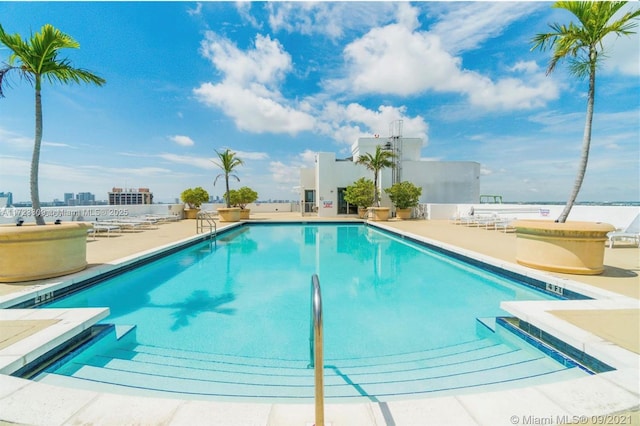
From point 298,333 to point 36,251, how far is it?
4571mm

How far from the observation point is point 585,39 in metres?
4.92

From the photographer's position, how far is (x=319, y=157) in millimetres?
19375

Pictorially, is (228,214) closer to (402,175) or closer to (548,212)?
(402,175)

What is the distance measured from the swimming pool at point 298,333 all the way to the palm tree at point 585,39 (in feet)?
10.8

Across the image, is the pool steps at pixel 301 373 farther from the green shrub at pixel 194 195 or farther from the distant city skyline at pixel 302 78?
the green shrub at pixel 194 195

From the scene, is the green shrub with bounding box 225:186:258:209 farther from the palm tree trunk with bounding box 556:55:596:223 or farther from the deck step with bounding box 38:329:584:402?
the palm tree trunk with bounding box 556:55:596:223

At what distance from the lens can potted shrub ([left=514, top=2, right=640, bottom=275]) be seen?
466 centimetres

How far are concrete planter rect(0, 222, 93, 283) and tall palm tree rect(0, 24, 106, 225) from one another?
0.71 m

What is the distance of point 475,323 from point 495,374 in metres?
1.32

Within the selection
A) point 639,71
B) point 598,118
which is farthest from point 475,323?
point 639,71

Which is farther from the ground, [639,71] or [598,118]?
[639,71]

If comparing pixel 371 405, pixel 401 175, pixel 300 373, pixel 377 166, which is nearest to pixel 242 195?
pixel 377 166

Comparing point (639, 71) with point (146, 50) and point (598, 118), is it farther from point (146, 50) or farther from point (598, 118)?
point (146, 50)

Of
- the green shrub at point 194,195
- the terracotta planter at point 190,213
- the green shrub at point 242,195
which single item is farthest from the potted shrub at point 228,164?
the terracotta planter at point 190,213
